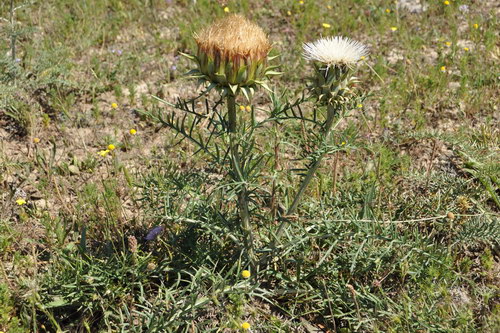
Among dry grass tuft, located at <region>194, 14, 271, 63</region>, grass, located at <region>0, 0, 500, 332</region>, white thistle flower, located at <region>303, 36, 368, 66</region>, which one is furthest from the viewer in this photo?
grass, located at <region>0, 0, 500, 332</region>

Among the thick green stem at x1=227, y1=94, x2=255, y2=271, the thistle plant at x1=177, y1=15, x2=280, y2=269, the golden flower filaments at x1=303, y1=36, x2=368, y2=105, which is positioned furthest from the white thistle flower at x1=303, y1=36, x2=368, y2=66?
the thick green stem at x1=227, y1=94, x2=255, y2=271

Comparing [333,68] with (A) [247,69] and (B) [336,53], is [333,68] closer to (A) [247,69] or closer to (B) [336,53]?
(B) [336,53]

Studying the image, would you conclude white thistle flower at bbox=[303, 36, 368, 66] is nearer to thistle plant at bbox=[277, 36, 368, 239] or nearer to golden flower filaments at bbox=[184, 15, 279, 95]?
thistle plant at bbox=[277, 36, 368, 239]

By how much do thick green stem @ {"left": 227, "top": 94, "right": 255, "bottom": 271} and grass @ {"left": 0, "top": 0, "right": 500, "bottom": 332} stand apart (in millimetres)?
79

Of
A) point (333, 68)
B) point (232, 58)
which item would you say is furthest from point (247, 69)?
point (333, 68)

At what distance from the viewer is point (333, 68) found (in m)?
2.55

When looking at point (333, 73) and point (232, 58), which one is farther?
point (333, 73)

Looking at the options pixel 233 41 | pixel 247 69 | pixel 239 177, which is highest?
pixel 233 41

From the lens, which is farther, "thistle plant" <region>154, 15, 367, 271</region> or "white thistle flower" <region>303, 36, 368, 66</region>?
"white thistle flower" <region>303, 36, 368, 66</region>

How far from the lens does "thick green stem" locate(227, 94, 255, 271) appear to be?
2.58 metres

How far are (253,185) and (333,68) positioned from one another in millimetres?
722

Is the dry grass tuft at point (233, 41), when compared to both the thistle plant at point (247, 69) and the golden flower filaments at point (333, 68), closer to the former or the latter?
the thistle plant at point (247, 69)

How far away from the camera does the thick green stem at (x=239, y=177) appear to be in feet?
8.46

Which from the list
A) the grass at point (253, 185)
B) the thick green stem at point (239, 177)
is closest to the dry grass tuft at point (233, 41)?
the thick green stem at point (239, 177)
